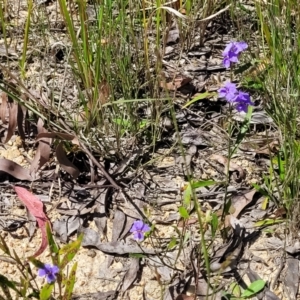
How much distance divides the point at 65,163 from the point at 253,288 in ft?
2.12

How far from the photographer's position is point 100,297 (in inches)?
61.8

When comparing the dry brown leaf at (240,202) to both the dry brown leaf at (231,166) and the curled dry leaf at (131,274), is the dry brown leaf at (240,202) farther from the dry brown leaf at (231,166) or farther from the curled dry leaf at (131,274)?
the curled dry leaf at (131,274)

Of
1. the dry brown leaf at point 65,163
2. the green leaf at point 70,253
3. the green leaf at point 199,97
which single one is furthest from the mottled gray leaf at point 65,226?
the green leaf at point 199,97

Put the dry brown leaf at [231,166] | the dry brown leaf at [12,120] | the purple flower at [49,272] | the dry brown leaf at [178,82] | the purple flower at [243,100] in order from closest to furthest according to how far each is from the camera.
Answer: the purple flower at [49,272]
the purple flower at [243,100]
the dry brown leaf at [231,166]
the dry brown leaf at [12,120]
the dry brown leaf at [178,82]

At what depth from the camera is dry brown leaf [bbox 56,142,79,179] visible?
181 centimetres

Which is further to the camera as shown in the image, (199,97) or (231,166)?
(199,97)

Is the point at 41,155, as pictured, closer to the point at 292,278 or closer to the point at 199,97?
the point at 199,97

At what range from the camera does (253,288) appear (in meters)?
1.57

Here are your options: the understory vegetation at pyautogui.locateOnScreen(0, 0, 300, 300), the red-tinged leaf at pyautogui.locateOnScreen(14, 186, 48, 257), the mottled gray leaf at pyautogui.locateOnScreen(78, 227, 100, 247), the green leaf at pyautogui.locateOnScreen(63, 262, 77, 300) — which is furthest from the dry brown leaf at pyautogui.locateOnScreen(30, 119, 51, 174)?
the green leaf at pyautogui.locateOnScreen(63, 262, 77, 300)

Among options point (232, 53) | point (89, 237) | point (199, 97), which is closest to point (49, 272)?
point (89, 237)

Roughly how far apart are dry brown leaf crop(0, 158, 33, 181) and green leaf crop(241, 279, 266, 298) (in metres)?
0.72

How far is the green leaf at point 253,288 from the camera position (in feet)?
5.11

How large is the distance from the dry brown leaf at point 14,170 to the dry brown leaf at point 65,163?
4.7 inches

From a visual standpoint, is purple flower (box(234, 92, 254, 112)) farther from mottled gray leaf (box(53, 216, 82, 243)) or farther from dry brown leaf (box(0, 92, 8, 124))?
dry brown leaf (box(0, 92, 8, 124))
